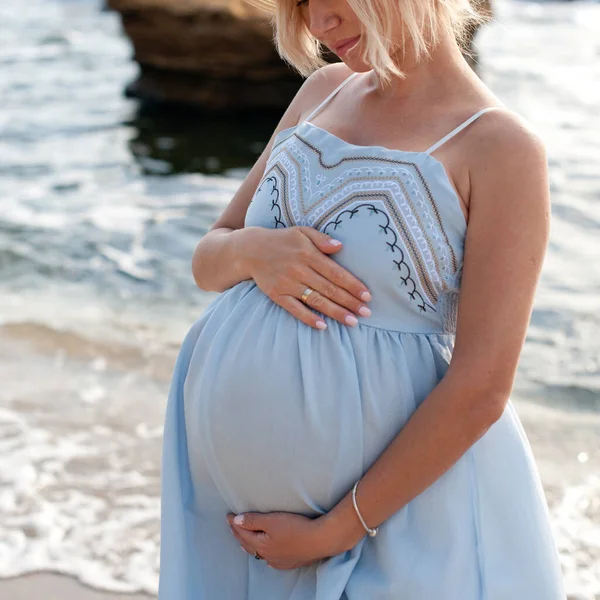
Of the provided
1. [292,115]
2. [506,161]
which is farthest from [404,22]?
[292,115]

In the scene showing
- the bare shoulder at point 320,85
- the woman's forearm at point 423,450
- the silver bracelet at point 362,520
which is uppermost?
the bare shoulder at point 320,85

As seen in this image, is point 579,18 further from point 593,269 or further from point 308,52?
point 308,52

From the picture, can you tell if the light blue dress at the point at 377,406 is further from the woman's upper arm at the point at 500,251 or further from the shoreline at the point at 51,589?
the shoreline at the point at 51,589

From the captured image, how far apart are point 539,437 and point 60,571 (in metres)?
2.08

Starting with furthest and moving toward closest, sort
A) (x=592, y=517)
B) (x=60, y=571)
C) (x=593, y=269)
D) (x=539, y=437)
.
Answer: (x=593, y=269) < (x=539, y=437) < (x=592, y=517) < (x=60, y=571)

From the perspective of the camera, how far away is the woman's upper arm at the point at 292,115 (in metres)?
2.05

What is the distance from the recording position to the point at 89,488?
3.41 metres

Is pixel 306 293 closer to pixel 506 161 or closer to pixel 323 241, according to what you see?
pixel 323 241

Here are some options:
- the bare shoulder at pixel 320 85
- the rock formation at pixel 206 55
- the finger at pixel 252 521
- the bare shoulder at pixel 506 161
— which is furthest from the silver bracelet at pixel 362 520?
the rock formation at pixel 206 55

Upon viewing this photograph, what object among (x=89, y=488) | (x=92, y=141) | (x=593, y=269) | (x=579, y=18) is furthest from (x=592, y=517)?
(x=579, y=18)

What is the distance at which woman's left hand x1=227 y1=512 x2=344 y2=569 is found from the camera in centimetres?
169

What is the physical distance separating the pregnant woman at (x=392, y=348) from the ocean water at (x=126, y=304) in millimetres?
898

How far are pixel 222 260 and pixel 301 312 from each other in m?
0.29

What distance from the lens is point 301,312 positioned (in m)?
1.73
